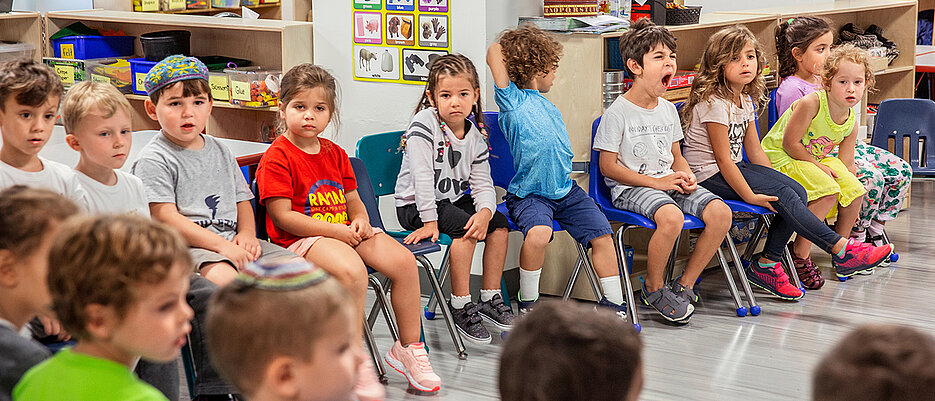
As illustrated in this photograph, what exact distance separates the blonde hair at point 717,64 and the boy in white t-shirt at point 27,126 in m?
2.41

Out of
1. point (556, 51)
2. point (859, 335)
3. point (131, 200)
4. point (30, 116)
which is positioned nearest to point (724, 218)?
point (556, 51)

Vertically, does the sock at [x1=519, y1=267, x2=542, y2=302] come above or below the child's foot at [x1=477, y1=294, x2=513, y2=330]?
above

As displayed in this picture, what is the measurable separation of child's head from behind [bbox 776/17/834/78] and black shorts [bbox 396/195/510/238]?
1808mm

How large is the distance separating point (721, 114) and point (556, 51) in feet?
2.60

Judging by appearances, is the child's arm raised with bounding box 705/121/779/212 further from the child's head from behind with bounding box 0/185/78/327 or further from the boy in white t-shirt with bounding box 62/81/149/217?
the child's head from behind with bounding box 0/185/78/327

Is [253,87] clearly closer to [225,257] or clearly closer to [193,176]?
[193,176]

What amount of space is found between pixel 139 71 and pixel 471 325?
2185 millimetres

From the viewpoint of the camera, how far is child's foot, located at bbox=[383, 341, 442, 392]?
2926mm

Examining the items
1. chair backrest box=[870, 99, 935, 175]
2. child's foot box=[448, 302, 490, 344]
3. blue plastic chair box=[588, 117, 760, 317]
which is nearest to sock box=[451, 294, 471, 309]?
child's foot box=[448, 302, 490, 344]

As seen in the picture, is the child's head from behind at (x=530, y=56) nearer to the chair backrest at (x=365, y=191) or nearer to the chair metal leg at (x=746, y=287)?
the chair backrest at (x=365, y=191)

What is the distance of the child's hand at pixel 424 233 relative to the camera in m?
3.20

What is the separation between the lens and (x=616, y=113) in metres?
3.63

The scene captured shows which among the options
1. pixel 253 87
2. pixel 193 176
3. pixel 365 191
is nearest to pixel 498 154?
pixel 365 191

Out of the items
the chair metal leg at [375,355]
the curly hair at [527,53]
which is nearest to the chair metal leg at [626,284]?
the curly hair at [527,53]
